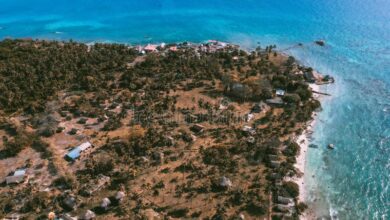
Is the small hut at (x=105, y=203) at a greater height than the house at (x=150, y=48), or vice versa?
the house at (x=150, y=48)

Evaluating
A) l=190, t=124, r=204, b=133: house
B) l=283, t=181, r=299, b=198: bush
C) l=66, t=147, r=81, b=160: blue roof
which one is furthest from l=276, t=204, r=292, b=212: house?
l=66, t=147, r=81, b=160: blue roof

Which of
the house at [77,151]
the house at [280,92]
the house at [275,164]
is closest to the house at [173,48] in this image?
the house at [280,92]

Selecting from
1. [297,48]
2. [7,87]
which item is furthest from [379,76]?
[7,87]

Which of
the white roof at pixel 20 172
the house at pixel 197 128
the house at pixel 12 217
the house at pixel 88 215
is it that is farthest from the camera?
the house at pixel 197 128

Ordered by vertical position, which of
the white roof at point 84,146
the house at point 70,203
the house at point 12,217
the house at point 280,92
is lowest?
the house at point 12,217

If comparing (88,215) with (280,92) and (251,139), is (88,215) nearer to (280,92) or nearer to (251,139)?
(251,139)

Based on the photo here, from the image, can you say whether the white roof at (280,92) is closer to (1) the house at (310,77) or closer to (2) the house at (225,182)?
(1) the house at (310,77)

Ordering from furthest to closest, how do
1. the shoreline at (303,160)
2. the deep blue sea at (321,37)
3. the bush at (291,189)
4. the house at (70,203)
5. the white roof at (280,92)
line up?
the white roof at (280,92) → the deep blue sea at (321,37) → the bush at (291,189) → the shoreline at (303,160) → the house at (70,203)

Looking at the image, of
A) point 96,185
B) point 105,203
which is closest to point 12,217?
point 96,185
